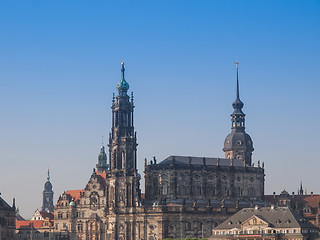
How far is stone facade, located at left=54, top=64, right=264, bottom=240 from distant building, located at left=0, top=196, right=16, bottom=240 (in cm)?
1813

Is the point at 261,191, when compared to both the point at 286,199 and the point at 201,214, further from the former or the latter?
the point at 201,214

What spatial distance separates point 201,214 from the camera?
6216 inches

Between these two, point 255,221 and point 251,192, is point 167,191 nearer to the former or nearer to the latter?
point 251,192

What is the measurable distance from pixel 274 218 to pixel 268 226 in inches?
91.9

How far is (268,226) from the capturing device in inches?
5349

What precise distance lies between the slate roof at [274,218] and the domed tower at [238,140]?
31.9 metres

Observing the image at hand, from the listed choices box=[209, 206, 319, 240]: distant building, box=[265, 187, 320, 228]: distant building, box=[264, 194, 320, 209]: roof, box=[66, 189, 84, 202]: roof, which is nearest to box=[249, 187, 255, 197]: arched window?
box=[265, 187, 320, 228]: distant building

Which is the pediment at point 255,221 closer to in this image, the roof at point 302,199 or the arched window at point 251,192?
the arched window at point 251,192

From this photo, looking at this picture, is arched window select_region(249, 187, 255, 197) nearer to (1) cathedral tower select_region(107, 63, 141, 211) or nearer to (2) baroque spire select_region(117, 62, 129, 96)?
(1) cathedral tower select_region(107, 63, 141, 211)

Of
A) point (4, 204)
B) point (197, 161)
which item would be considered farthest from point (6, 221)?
point (197, 161)

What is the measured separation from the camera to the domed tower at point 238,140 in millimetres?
175375

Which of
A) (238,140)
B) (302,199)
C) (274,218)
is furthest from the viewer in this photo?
(238,140)

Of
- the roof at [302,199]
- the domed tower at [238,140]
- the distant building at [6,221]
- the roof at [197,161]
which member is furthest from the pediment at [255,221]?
the distant building at [6,221]

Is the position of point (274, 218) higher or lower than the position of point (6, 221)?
lower
